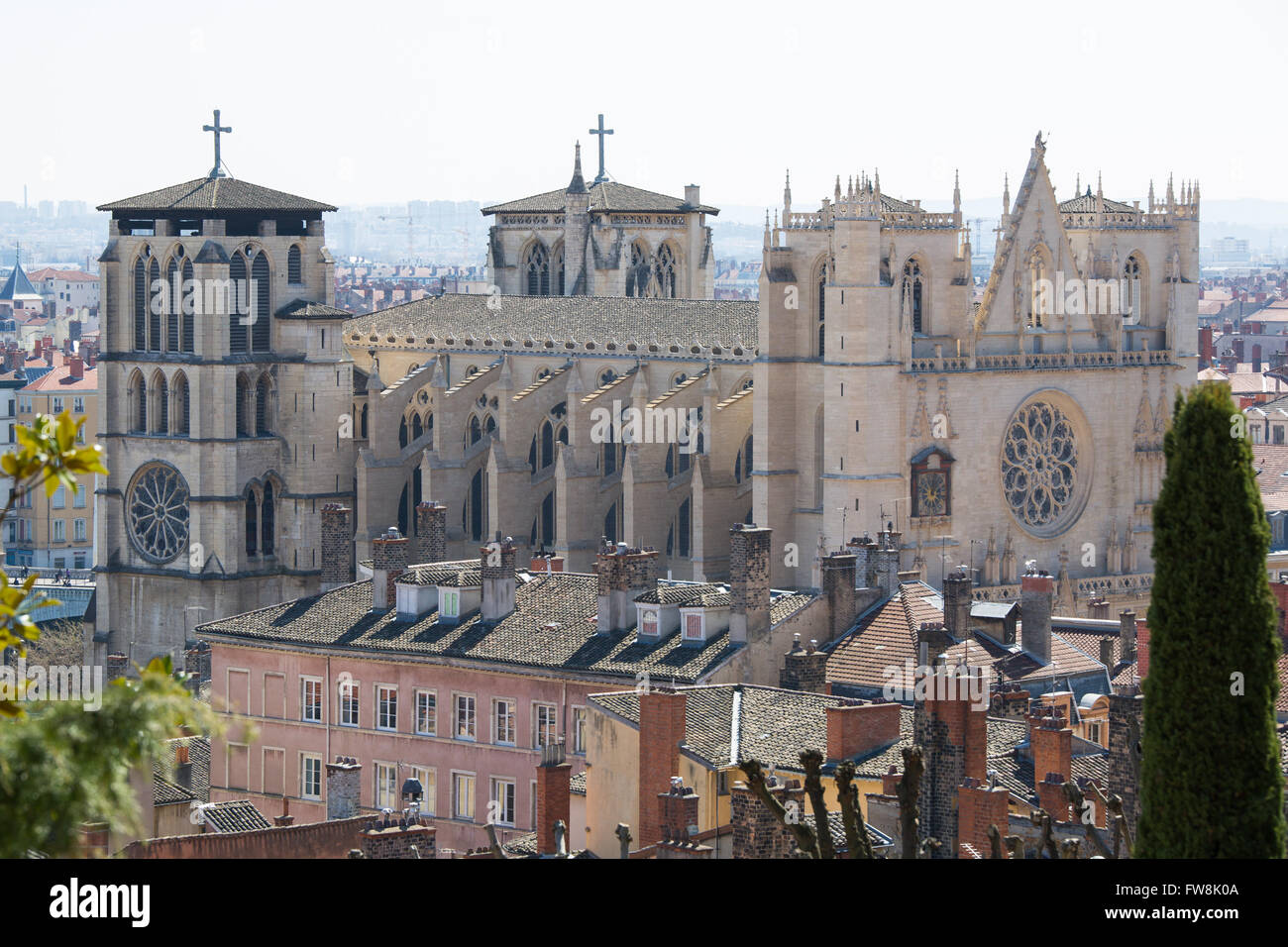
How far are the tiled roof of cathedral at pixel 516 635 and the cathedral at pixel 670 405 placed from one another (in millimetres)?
20209

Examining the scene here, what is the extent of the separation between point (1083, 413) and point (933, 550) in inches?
310

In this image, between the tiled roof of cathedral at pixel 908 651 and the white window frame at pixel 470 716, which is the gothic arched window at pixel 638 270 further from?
the white window frame at pixel 470 716

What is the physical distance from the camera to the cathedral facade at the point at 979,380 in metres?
78.5

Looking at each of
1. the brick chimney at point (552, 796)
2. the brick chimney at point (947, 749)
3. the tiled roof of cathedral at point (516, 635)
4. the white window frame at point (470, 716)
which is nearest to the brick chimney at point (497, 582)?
the tiled roof of cathedral at point (516, 635)

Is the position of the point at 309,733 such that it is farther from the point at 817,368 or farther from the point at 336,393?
the point at 336,393

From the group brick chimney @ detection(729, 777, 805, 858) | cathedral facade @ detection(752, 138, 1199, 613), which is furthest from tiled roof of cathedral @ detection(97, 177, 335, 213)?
brick chimney @ detection(729, 777, 805, 858)

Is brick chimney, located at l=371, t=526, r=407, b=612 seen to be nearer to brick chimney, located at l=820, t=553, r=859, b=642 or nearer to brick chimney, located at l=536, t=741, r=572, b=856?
brick chimney, located at l=820, t=553, r=859, b=642

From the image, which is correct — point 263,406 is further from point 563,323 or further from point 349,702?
point 349,702

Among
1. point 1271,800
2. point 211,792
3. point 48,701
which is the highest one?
point 48,701

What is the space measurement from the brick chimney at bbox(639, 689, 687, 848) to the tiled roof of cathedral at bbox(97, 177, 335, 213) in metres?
49.6

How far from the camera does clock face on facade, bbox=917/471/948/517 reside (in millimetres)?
80188

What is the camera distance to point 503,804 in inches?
1989

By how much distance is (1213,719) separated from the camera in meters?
25.3
